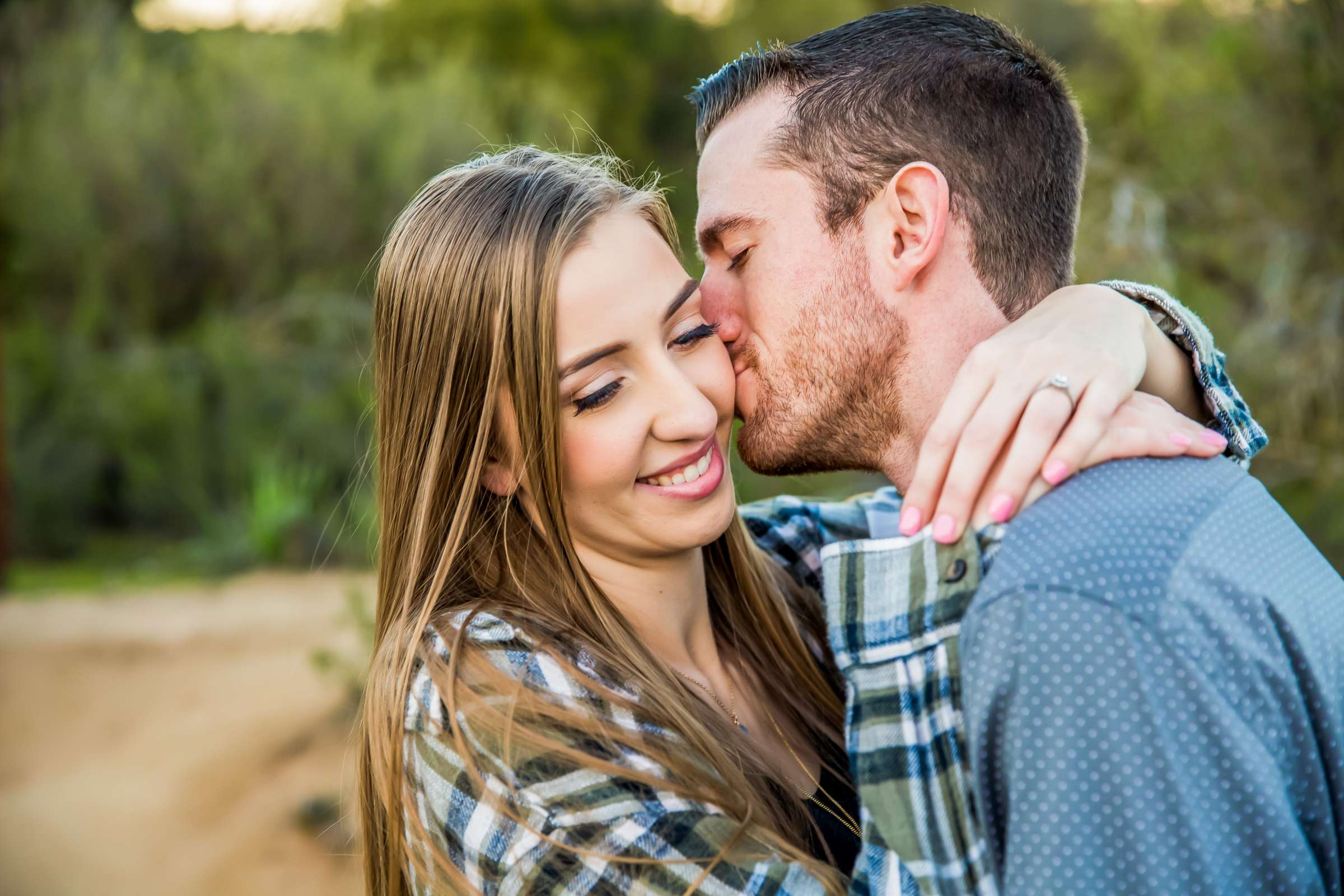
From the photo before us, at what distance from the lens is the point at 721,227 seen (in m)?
2.16

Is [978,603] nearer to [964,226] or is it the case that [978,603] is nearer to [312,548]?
[964,226]

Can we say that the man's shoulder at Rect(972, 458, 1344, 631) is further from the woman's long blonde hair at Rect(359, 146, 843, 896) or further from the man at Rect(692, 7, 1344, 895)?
the woman's long blonde hair at Rect(359, 146, 843, 896)

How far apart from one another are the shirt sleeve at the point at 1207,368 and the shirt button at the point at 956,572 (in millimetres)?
764

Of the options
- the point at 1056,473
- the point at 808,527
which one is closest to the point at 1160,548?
the point at 1056,473

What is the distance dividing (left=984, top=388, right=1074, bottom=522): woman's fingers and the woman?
0.09 m

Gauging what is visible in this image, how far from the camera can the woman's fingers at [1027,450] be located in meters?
1.33

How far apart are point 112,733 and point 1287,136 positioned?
21.9ft

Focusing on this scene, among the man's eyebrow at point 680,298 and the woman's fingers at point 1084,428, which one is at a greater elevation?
the woman's fingers at point 1084,428

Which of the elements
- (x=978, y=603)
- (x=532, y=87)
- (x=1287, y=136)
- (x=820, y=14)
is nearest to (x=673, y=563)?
(x=978, y=603)

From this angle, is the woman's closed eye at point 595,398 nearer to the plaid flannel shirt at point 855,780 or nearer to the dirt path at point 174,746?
the plaid flannel shirt at point 855,780

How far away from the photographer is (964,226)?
202 cm

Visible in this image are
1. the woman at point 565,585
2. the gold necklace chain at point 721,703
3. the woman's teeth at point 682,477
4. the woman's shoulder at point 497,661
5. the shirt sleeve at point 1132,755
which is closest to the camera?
the shirt sleeve at point 1132,755

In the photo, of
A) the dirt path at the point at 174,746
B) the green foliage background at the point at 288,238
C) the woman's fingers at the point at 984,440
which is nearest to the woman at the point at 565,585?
the woman's fingers at the point at 984,440

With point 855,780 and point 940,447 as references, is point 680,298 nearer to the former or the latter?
point 940,447
